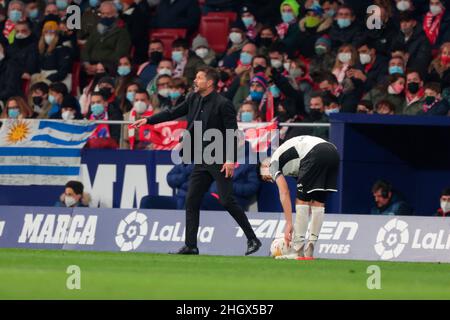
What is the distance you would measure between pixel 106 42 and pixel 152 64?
146 cm

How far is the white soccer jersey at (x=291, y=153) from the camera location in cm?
1820

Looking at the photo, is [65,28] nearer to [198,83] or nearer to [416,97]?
[416,97]

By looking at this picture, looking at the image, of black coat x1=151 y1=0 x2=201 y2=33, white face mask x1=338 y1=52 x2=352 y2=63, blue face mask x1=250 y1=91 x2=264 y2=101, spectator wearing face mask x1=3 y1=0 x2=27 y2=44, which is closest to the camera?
blue face mask x1=250 y1=91 x2=264 y2=101

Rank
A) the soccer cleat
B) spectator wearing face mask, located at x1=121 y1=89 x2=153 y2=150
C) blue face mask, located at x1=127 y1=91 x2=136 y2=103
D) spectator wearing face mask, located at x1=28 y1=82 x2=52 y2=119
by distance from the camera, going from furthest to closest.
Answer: spectator wearing face mask, located at x1=28 y1=82 x2=52 y2=119, blue face mask, located at x1=127 y1=91 x2=136 y2=103, spectator wearing face mask, located at x1=121 y1=89 x2=153 y2=150, the soccer cleat

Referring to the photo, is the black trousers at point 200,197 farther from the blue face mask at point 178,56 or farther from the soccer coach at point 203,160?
the blue face mask at point 178,56

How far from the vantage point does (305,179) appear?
18.2m

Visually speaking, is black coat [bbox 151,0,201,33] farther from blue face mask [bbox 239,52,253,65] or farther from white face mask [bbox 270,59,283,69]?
white face mask [bbox 270,59,283,69]

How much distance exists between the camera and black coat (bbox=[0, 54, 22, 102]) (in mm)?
27969

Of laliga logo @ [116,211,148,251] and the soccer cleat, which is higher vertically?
the soccer cleat

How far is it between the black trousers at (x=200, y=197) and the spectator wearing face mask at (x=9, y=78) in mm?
9606

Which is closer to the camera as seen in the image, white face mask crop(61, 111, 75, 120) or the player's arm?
the player's arm

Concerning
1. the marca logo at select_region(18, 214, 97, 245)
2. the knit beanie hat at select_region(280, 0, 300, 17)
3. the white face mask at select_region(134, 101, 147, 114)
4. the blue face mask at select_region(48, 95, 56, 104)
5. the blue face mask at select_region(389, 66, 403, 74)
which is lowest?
the marca logo at select_region(18, 214, 97, 245)

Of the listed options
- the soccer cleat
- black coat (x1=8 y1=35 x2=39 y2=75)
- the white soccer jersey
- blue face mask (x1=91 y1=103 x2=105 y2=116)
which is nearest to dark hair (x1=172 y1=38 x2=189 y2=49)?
blue face mask (x1=91 y1=103 x2=105 y2=116)

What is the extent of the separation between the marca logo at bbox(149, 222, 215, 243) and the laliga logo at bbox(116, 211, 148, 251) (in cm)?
17
